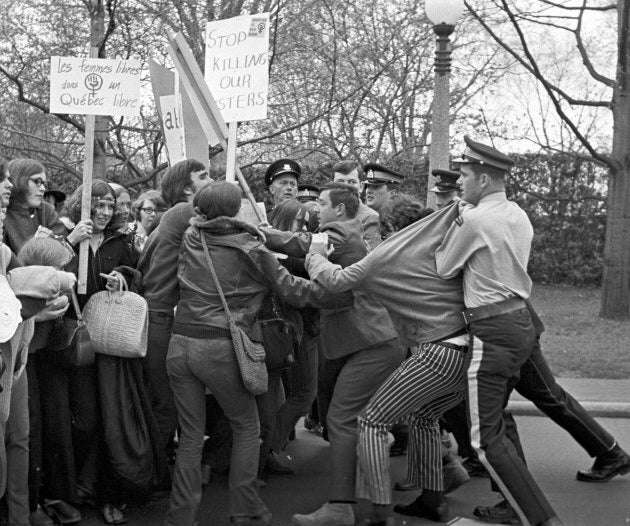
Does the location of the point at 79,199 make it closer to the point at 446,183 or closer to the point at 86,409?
the point at 86,409

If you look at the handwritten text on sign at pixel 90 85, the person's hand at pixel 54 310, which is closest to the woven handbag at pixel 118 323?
the person's hand at pixel 54 310

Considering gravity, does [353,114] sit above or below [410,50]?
below

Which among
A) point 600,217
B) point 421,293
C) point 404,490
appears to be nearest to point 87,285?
point 421,293

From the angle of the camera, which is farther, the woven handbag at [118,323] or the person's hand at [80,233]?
the person's hand at [80,233]

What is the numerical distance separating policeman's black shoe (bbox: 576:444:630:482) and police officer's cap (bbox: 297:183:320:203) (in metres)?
3.34

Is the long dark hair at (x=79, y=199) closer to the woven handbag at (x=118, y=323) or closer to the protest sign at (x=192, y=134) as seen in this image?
the woven handbag at (x=118, y=323)

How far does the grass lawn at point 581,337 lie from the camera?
951 centimetres

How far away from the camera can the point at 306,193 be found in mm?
8359

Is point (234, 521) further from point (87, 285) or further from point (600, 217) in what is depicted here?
point (600, 217)

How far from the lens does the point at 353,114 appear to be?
13.5 m

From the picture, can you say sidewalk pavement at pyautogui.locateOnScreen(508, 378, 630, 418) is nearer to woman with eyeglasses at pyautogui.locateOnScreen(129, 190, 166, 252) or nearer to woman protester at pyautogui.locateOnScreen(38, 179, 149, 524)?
woman with eyeglasses at pyautogui.locateOnScreen(129, 190, 166, 252)

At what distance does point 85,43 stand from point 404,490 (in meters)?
8.19

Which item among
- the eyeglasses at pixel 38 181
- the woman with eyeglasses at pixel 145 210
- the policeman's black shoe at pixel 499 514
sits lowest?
the policeman's black shoe at pixel 499 514

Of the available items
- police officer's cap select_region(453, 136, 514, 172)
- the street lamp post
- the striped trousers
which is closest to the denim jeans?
the striped trousers
